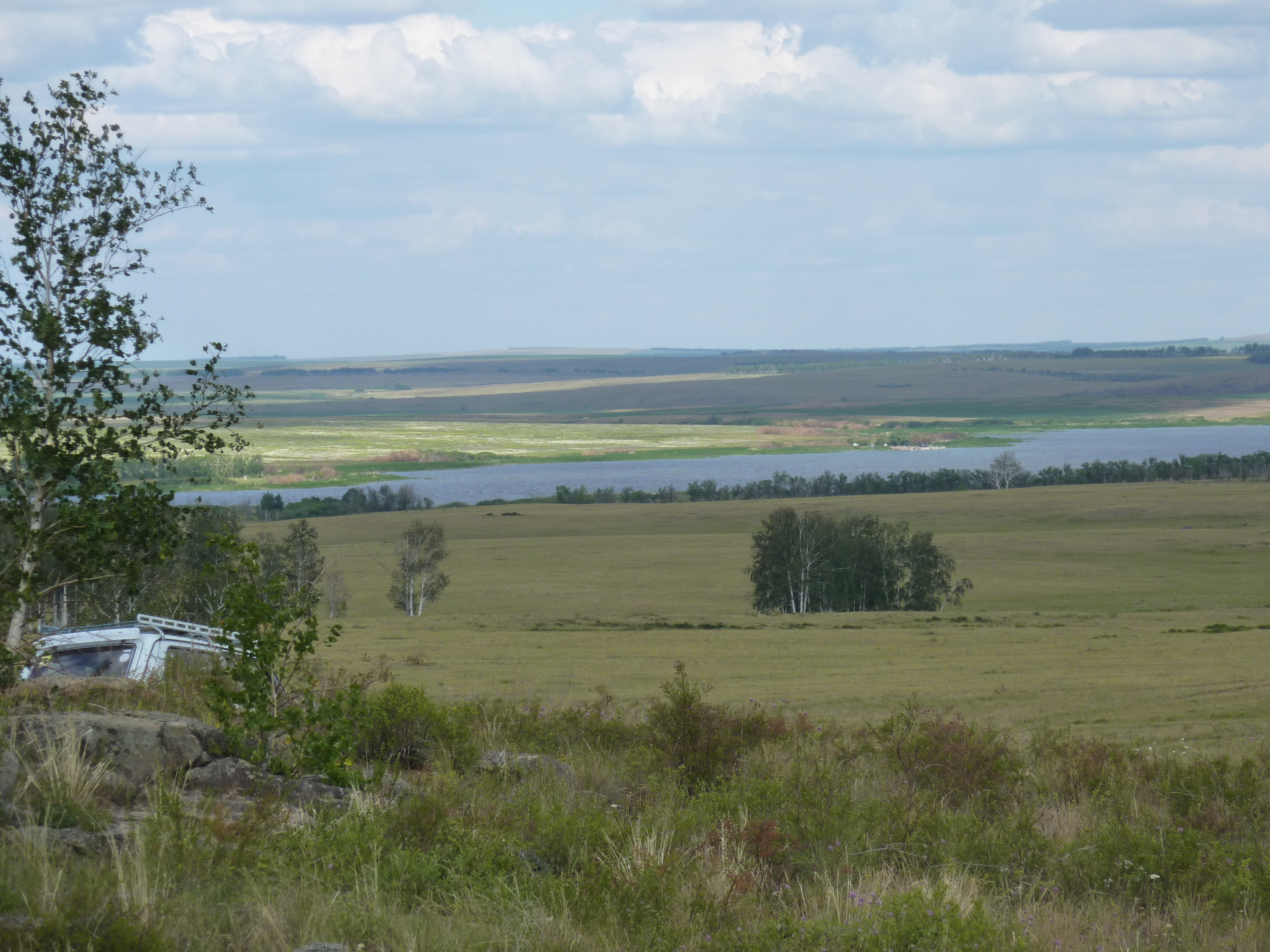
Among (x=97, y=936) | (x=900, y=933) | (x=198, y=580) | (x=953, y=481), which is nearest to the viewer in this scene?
(x=97, y=936)

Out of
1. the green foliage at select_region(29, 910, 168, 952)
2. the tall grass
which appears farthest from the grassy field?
the green foliage at select_region(29, 910, 168, 952)

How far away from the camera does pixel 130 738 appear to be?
7336 mm

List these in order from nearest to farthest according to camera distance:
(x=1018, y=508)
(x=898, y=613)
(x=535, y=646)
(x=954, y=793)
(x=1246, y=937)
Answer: (x=1246, y=937) → (x=954, y=793) → (x=535, y=646) → (x=898, y=613) → (x=1018, y=508)

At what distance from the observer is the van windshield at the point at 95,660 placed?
1083cm

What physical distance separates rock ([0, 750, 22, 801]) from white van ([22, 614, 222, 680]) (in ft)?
13.7

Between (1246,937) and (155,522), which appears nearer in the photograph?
(1246,937)

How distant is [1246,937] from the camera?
19.7 ft

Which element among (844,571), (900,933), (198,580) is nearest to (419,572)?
(844,571)

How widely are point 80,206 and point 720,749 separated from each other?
7611mm

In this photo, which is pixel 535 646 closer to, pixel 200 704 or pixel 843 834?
pixel 200 704

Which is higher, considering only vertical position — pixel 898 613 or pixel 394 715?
pixel 394 715

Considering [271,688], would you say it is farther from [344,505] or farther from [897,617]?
[344,505]

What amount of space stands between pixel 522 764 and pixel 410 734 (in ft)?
4.42

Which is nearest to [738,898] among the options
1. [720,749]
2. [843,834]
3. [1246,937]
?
[843,834]
